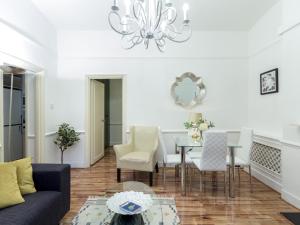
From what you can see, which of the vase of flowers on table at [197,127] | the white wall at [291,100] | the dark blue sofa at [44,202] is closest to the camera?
the dark blue sofa at [44,202]

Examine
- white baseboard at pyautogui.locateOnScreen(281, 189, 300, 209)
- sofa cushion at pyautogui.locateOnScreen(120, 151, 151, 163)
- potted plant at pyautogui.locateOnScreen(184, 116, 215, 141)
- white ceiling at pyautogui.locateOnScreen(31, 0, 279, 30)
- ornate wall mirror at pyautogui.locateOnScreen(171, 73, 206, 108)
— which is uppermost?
white ceiling at pyautogui.locateOnScreen(31, 0, 279, 30)

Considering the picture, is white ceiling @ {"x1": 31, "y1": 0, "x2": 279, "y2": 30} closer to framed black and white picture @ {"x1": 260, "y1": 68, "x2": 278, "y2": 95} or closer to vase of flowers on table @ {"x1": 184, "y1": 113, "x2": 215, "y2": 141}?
framed black and white picture @ {"x1": 260, "y1": 68, "x2": 278, "y2": 95}

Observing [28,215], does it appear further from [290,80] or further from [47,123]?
[290,80]

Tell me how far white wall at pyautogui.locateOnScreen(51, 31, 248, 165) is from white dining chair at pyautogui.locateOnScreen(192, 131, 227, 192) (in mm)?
1660

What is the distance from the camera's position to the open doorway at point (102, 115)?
5109 millimetres

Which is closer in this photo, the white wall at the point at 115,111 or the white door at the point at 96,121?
the white door at the point at 96,121

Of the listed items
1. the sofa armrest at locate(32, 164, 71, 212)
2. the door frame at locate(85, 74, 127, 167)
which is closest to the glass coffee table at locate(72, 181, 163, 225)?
the sofa armrest at locate(32, 164, 71, 212)

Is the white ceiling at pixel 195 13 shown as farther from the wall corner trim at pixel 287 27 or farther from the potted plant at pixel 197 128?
the potted plant at pixel 197 128

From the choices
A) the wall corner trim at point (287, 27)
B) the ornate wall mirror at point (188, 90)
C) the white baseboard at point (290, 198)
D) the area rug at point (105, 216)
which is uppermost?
the wall corner trim at point (287, 27)

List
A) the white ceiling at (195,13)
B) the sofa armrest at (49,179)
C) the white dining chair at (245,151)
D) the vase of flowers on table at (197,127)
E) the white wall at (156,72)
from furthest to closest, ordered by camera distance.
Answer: the white wall at (156,72), the vase of flowers on table at (197,127), the white ceiling at (195,13), the white dining chair at (245,151), the sofa armrest at (49,179)

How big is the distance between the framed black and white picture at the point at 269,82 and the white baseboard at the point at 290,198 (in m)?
1.55

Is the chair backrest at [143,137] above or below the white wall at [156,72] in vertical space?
below

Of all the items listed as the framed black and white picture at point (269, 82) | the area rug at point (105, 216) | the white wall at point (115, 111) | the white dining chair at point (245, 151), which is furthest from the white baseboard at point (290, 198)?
the white wall at point (115, 111)

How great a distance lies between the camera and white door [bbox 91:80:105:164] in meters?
5.17
